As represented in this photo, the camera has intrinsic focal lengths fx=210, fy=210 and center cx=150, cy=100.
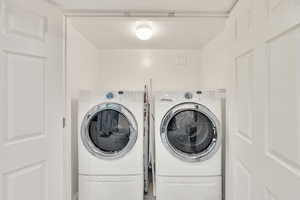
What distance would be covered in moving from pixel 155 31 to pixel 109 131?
129 cm

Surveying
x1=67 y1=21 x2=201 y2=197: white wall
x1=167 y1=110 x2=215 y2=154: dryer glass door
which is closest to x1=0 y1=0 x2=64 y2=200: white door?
x1=167 y1=110 x2=215 y2=154: dryer glass door

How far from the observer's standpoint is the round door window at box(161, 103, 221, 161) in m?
2.13

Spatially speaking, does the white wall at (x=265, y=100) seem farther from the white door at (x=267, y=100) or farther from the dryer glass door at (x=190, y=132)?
the dryer glass door at (x=190, y=132)

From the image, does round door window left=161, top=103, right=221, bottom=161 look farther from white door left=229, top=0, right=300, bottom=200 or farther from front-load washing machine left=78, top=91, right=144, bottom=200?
white door left=229, top=0, right=300, bottom=200

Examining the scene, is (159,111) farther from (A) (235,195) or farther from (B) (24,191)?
(B) (24,191)

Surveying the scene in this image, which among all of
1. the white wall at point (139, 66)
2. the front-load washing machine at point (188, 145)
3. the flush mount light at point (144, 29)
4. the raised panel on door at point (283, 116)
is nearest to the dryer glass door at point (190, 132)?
the front-load washing machine at point (188, 145)

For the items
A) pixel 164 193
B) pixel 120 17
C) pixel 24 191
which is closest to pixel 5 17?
pixel 120 17

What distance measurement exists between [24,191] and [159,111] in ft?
4.31

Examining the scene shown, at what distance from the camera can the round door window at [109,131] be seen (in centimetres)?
217

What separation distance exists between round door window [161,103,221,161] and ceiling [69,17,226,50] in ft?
2.88

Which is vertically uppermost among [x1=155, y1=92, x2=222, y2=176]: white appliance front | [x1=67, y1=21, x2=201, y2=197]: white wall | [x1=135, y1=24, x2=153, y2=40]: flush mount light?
[x1=135, y1=24, x2=153, y2=40]: flush mount light

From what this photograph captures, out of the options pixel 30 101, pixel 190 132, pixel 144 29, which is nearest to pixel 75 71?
pixel 144 29

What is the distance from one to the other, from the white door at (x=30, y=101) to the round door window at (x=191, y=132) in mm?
1053

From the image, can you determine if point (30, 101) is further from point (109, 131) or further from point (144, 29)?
point (144, 29)
